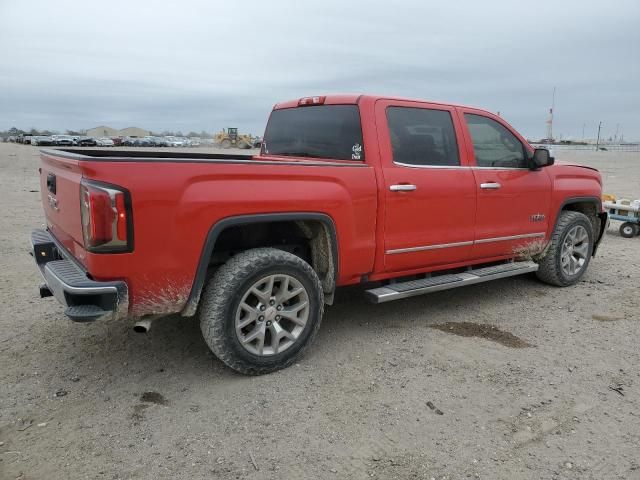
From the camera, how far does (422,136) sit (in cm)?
441

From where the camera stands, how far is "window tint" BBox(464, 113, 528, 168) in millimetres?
4820

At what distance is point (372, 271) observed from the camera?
411 cm

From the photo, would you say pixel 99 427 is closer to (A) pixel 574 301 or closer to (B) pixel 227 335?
(B) pixel 227 335

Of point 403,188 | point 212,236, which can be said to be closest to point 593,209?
point 403,188

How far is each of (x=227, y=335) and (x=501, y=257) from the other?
3.06m

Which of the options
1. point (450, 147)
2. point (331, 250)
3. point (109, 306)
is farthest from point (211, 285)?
point (450, 147)

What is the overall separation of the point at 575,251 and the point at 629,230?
378cm

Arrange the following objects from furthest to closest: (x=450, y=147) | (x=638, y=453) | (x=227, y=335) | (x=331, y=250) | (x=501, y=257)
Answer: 1. (x=501, y=257)
2. (x=450, y=147)
3. (x=331, y=250)
4. (x=227, y=335)
5. (x=638, y=453)

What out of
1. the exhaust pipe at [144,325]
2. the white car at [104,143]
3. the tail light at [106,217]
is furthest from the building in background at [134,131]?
the tail light at [106,217]

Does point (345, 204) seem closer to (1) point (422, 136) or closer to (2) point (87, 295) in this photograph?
(1) point (422, 136)

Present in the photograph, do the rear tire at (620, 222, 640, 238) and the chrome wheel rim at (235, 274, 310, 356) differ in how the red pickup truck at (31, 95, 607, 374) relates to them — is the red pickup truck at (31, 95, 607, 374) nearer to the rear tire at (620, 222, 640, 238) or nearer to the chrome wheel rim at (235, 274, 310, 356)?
the chrome wheel rim at (235, 274, 310, 356)

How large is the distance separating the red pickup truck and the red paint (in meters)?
0.01

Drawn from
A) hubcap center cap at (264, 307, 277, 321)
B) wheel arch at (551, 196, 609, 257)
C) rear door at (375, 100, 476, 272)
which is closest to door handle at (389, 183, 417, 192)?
rear door at (375, 100, 476, 272)

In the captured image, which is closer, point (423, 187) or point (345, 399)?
point (345, 399)
